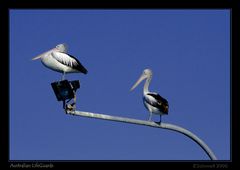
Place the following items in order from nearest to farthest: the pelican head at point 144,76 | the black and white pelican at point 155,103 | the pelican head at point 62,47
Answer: the black and white pelican at point 155,103
the pelican head at point 62,47
the pelican head at point 144,76

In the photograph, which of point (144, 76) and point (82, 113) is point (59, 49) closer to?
point (144, 76)

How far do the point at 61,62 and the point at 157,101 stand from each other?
2.81 metres

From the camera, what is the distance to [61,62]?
58.6 feet

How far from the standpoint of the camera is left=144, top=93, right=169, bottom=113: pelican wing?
18281 mm

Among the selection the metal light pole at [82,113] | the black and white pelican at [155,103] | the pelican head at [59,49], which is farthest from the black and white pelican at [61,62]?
the metal light pole at [82,113]

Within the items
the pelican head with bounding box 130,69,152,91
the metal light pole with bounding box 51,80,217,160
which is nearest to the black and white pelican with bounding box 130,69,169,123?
the pelican head with bounding box 130,69,152,91

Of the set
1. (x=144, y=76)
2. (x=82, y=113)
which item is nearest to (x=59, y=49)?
(x=144, y=76)

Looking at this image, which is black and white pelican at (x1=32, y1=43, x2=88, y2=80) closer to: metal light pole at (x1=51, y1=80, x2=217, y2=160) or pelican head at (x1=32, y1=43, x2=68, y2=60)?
pelican head at (x1=32, y1=43, x2=68, y2=60)

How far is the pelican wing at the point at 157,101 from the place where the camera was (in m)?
18.3

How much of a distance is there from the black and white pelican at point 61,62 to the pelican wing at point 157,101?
2.18 m

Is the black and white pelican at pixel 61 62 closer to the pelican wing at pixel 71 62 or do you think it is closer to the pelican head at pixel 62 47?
the pelican wing at pixel 71 62

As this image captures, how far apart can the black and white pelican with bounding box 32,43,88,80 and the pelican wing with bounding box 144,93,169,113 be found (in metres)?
2.18
